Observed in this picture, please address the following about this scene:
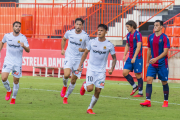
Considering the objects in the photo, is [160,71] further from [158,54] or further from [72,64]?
[72,64]

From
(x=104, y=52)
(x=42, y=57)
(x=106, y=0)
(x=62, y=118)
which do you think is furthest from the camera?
(x=106, y=0)

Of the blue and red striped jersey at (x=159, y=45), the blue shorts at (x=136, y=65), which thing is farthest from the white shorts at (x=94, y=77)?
the blue shorts at (x=136, y=65)

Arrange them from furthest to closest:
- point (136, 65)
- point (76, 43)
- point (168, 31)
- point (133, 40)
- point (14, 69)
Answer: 1. point (168, 31)
2. point (136, 65)
3. point (133, 40)
4. point (76, 43)
5. point (14, 69)

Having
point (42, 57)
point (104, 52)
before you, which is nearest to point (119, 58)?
point (42, 57)

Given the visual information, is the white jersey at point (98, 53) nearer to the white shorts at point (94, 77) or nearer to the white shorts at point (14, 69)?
the white shorts at point (94, 77)

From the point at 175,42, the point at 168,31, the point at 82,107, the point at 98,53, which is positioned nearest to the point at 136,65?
the point at 82,107

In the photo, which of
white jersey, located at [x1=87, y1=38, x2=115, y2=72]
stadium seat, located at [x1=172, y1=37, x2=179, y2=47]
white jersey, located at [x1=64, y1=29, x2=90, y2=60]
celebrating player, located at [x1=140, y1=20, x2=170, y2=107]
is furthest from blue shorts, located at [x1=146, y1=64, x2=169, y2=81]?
stadium seat, located at [x1=172, y1=37, x2=179, y2=47]

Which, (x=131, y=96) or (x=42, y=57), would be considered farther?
(x=42, y=57)

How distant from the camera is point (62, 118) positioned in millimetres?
7105

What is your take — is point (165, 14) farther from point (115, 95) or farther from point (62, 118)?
point (62, 118)

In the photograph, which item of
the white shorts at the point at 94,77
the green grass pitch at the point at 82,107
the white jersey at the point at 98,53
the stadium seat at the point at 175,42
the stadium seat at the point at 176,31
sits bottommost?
the green grass pitch at the point at 82,107

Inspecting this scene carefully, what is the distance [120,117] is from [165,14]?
1564 centimetres

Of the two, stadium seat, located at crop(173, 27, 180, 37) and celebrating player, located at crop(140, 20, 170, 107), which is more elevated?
stadium seat, located at crop(173, 27, 180, 37)

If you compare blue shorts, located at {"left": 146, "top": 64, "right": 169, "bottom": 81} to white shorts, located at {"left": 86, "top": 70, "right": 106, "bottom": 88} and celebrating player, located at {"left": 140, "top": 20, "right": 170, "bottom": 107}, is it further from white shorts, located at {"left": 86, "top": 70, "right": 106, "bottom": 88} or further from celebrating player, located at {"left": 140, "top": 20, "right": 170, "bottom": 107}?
white shorts, located at {"left": 86, "top": 70, "right": 106, "bottom": 88}
